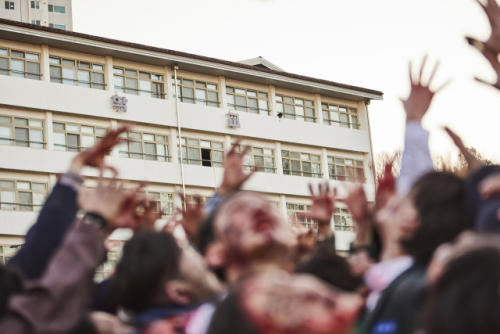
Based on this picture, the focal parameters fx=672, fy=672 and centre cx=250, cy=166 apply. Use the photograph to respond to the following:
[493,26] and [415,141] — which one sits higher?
[493,26]

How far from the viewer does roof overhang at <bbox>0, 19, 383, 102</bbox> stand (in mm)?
26688

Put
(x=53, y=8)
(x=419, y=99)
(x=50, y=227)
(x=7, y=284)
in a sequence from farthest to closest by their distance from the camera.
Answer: (x=53, y=8) → (x=419, y=99) → (x=50, y=227) → (x=7, y=284)

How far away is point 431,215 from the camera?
89.0 inches

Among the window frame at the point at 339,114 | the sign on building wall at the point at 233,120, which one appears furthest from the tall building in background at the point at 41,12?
the sign on building wall at the point at 233,120

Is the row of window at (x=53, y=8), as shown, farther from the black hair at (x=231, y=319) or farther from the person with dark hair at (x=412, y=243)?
the black hair at (x=231, y=319)

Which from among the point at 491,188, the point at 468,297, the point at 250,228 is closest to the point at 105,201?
the point at 250,228

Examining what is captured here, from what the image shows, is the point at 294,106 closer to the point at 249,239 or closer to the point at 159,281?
the point at 159,281

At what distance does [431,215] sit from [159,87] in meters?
28.5

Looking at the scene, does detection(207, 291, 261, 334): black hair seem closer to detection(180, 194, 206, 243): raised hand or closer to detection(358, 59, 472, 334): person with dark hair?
detection(358, 59, 472, 334): person with dark hair

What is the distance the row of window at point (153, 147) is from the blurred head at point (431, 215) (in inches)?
803

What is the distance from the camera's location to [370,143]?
35.8 metres

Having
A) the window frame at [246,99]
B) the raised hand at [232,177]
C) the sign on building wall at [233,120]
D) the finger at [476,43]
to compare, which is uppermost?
the window frame at [246,99]

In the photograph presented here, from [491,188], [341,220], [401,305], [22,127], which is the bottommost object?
[401,305]

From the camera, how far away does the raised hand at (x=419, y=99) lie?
3250mm
